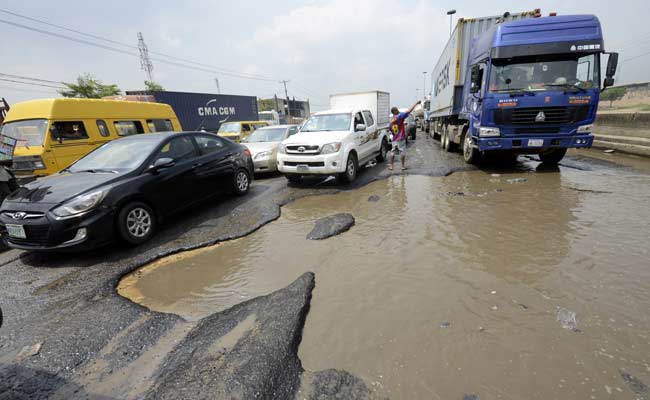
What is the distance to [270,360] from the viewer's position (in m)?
2.05

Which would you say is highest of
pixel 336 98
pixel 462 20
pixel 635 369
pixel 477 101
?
pixel 462 20

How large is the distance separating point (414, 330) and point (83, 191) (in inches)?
168

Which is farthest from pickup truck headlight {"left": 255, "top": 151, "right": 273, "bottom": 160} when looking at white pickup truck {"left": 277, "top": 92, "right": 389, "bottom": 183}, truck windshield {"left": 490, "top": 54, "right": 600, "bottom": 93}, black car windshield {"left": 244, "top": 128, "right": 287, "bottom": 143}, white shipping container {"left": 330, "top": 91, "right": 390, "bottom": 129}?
truck windshield {"left": 490, "top": 54, "right": 600, "bottom": 93}

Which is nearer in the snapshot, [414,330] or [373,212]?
[414,330]

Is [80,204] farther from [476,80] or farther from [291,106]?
[291,106]

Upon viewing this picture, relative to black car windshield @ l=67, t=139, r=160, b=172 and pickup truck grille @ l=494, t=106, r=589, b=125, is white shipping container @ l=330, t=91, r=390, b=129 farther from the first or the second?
black car windshield @ l=67, t=139, r=160, b=172

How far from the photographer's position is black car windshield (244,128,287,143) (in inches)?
376

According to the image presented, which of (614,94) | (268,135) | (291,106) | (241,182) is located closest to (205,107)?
(268,135)

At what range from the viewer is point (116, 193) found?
395 centimetres

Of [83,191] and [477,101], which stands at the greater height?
[477,101]

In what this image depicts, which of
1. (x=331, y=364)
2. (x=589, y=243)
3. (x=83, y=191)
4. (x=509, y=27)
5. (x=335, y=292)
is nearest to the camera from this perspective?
(x=331, y=364)

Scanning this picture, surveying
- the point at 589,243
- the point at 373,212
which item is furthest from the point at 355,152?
the point at 589,243

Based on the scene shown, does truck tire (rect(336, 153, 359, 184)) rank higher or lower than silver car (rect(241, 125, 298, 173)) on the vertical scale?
lower

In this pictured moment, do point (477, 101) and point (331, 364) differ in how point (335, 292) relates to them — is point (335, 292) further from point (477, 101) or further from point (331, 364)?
point (477, 101)
